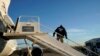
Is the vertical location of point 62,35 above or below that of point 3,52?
above

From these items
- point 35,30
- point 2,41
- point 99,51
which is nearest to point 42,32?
point 35,30

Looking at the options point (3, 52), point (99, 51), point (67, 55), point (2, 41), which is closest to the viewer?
point (67, 55)

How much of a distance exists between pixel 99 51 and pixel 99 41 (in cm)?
165

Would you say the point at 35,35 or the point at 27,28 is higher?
the point at 27,28

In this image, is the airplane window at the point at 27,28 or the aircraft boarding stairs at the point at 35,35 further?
Answer: the airplane window at the point at 27,28

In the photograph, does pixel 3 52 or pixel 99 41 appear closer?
pixel 3 52

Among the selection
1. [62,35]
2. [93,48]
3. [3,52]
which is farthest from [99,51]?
[3,52]

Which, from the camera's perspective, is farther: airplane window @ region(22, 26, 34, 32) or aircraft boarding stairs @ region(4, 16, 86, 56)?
airplane window @ region(22, 26, 34, 32)

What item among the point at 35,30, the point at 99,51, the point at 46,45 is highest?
the point at 35,30

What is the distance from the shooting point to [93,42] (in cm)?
3253

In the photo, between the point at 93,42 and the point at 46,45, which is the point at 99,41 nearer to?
the point at 93,42

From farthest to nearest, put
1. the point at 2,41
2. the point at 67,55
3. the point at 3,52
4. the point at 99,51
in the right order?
1. the point at 99,51
2. the point at 3,52
3. the point at 2,41
4. the point at 67,55

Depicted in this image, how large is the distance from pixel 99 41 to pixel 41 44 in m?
16.8

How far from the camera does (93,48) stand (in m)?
31.5
